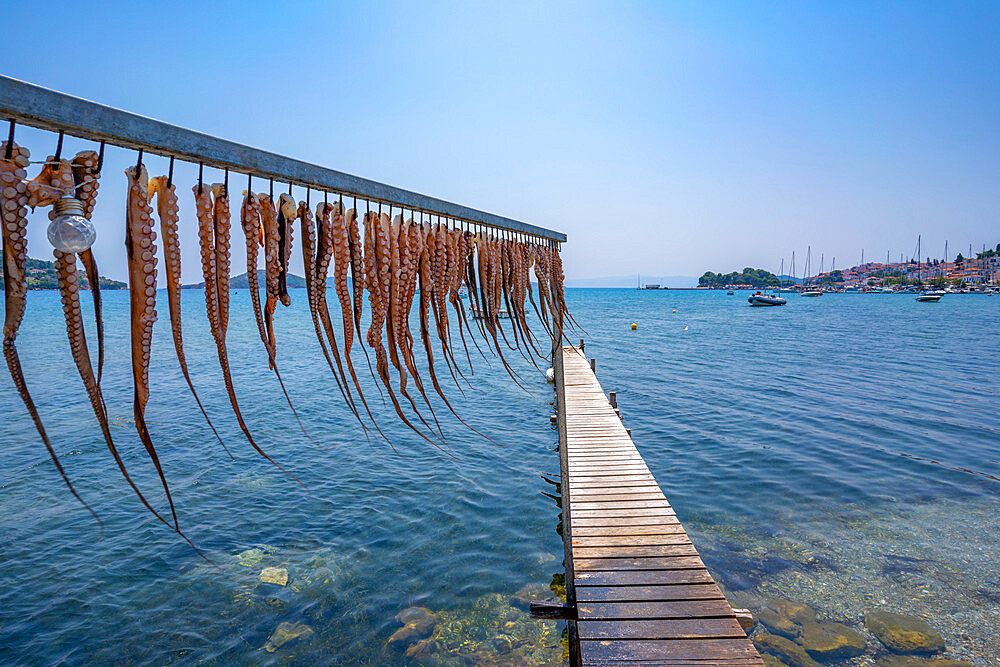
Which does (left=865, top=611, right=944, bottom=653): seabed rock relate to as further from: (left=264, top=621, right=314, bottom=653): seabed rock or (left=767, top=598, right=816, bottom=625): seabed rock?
(left=264, top=621, right=314, bottom=653): seabed rock

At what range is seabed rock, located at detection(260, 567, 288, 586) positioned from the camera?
31.2 ft

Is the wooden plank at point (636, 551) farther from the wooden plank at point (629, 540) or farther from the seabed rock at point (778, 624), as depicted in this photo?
the seabed rock at point (778, 624)

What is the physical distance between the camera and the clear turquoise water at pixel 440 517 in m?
8.55

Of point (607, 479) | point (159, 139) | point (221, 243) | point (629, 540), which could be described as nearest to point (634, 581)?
point (629, 540)

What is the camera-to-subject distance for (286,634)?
8.14m

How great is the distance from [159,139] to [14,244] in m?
0.59

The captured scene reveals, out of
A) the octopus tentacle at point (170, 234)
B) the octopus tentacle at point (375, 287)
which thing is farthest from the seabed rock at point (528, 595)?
the octopus tentacle at point (170, 234)

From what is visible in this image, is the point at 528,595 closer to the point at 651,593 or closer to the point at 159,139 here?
the point at 651,593

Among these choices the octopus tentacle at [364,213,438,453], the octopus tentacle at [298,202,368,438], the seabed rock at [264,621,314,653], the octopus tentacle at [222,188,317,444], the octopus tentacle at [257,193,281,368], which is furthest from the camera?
the seabed rock at [264,621,314,653]

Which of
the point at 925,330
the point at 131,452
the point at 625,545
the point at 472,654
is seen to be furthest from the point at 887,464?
the point at 925,330

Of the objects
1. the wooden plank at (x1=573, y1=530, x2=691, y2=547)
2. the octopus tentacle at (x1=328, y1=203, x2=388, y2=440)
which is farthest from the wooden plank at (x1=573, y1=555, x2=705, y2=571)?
the octopus tentacle at (x1=328, y1=203, x2=388, y2=440)

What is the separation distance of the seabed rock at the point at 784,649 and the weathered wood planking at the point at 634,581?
96.2 inches

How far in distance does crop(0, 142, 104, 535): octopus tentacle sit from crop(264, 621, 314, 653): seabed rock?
803 centimetres

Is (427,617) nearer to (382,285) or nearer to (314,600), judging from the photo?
(314,600)
